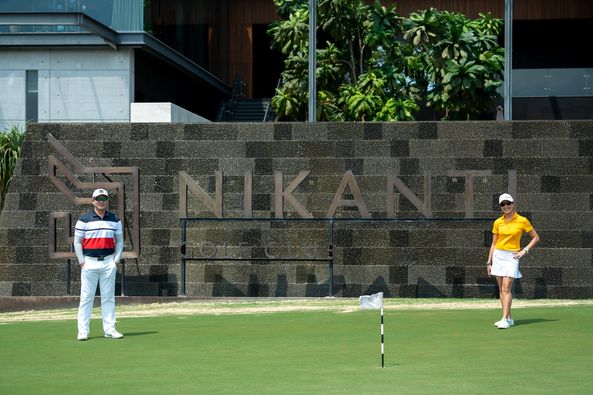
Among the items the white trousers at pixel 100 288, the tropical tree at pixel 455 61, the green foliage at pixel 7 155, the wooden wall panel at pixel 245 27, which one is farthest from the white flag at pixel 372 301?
the wooden wall panel at pixel 245 27

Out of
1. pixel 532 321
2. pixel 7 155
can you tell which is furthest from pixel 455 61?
pixel 532 321

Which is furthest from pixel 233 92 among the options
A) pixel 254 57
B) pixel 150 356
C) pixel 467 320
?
pixel 150 356

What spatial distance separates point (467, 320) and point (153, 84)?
21.2 meters

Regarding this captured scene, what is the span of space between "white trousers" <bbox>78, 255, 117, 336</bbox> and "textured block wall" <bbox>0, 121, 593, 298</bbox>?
7.42 metres

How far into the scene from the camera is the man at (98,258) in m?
16.2

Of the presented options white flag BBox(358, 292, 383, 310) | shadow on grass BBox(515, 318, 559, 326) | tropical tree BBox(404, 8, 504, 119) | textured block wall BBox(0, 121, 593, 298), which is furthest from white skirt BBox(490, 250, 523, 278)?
tropical tree BBox(404, 8, 504, 119)

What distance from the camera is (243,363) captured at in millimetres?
13398

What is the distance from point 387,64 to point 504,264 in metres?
24.2

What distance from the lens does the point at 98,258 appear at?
16234 millimetres

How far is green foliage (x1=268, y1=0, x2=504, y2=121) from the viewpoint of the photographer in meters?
38.1

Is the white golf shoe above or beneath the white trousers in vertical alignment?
beneath

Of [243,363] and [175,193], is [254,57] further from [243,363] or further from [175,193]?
[243,363]

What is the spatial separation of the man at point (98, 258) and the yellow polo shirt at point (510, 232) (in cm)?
517

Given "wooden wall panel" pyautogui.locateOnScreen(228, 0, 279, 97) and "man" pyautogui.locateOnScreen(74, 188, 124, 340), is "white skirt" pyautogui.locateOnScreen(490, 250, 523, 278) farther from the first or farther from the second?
"wooden wall panel" pyautogui.locateOnScreen(228, 0, 279, 97)
